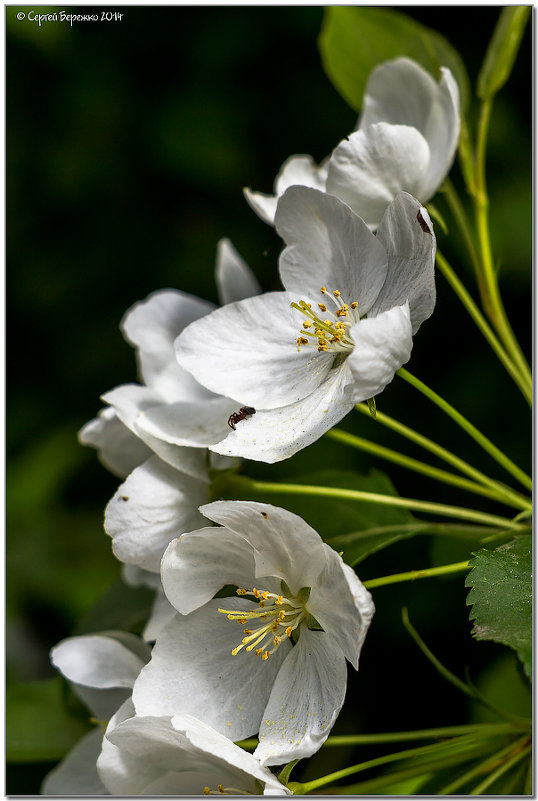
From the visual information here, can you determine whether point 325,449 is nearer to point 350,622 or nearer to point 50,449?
point 50,449

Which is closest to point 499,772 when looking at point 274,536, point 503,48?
point 274,536

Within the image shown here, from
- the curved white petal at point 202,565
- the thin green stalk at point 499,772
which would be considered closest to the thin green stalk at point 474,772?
the thin green stalk at point 499,772

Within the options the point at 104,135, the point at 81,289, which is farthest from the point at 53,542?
the point at 104,135

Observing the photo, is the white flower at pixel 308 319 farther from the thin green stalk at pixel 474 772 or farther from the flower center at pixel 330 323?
the thin green stalk at pixel 474 772

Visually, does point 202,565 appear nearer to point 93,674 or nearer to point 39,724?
point 93,674

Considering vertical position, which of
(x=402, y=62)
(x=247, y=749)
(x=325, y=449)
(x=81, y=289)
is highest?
(x=402, y=62)

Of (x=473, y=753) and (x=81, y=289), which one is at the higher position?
(x=81, y=289)
